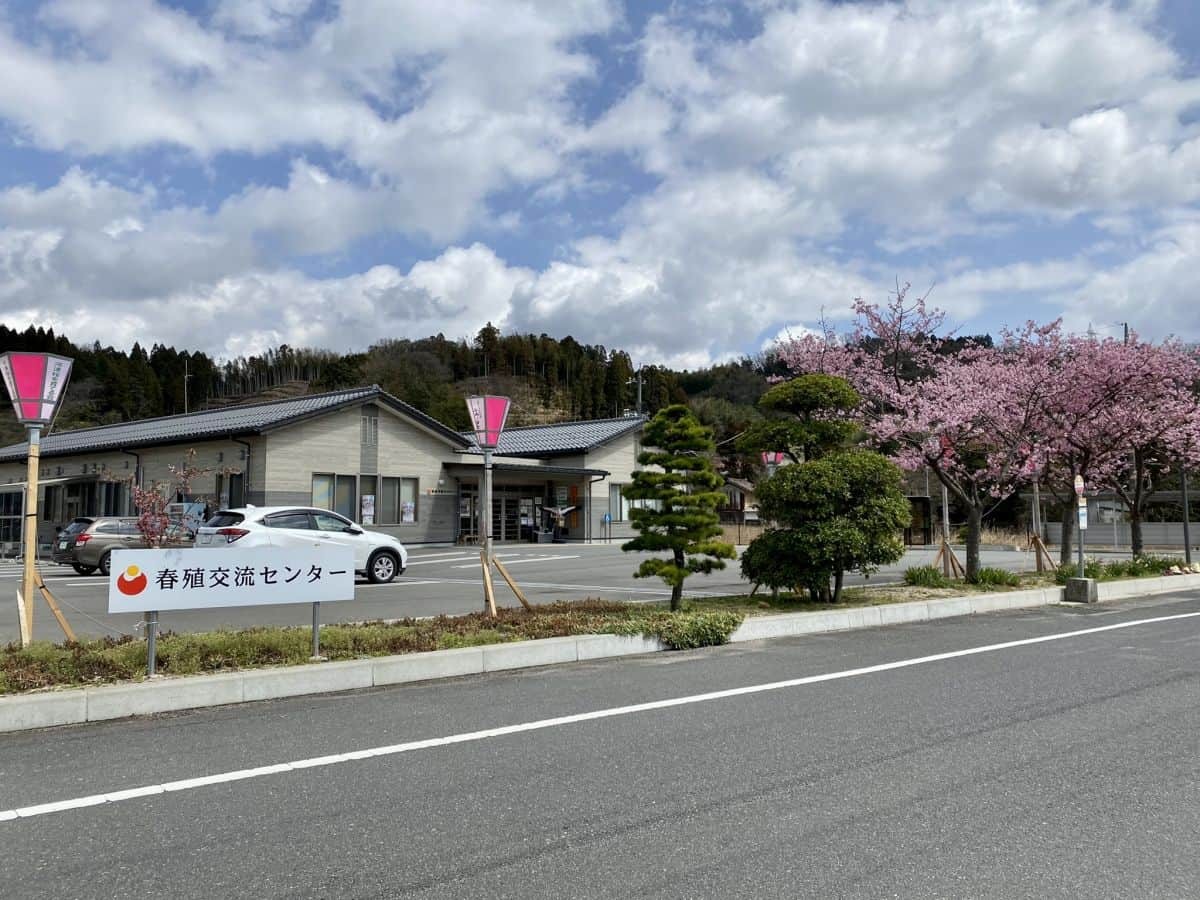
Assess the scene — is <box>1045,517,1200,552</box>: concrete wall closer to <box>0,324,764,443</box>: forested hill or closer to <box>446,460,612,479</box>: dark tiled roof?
<box>446,460,612,479</box>: dark tiled roof

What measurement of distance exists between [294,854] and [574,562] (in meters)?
21.9

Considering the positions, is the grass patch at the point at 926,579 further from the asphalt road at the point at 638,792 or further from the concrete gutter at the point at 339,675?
the asphalt road at the point at 638,792

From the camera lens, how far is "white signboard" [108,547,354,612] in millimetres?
7523

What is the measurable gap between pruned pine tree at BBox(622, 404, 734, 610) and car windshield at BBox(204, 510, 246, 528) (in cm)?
925

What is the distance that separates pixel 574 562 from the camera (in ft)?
84.8

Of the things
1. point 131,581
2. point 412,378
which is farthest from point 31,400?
point 412,378

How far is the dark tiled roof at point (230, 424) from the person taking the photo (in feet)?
95.6

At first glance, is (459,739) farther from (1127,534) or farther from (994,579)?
(1127,534)

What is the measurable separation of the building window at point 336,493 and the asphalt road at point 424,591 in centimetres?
336

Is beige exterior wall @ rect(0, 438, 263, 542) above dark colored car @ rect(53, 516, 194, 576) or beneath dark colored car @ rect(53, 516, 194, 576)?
above

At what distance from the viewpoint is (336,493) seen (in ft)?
100

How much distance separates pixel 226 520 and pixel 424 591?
4.19 metres

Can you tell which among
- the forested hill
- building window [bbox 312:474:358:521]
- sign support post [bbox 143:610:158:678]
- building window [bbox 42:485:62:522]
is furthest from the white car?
the forested hill

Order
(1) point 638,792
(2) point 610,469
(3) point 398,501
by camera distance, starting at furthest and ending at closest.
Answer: (2) point 610,469
(3) point 398,501
(1) point 638,792
